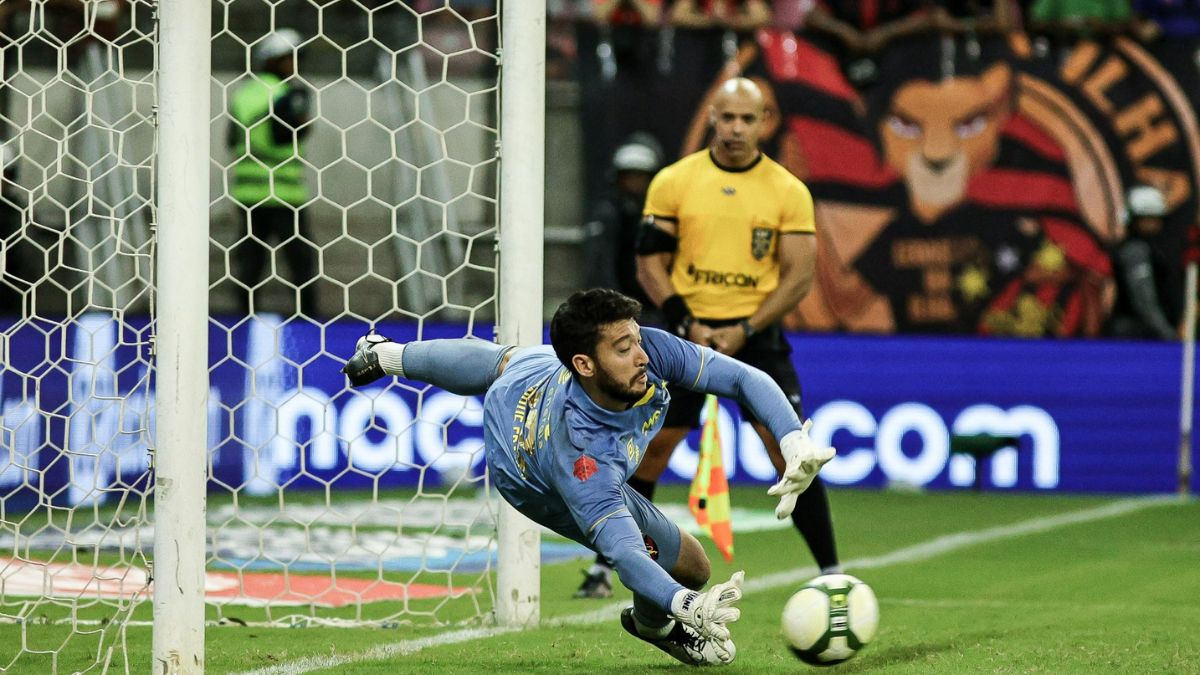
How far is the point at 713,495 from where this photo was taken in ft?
24.5

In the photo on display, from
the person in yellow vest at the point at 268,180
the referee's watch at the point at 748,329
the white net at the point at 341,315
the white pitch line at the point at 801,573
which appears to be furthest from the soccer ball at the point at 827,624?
the person in yellow vest at the point at 268,180

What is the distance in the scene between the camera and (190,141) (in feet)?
16.6

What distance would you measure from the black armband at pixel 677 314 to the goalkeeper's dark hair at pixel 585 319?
2.14 m

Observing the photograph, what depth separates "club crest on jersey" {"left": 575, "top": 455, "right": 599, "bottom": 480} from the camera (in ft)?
16.2

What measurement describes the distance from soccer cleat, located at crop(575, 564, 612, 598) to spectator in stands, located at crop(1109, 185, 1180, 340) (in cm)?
781

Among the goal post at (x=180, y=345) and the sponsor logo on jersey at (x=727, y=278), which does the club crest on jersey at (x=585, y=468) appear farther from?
the sponsor logo on jersey at (x=727, y=278)

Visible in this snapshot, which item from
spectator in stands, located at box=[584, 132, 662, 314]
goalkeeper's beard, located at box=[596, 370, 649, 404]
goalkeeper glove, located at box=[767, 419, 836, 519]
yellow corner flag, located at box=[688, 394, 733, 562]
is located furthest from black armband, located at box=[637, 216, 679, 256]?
goalkeeper glove, located at box=[767, 419, 836, 519]

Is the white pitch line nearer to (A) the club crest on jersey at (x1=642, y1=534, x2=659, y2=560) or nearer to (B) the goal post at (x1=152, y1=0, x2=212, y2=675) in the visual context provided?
(B) the goal post at (x1=152, y1=0, x2=212, y2=675)

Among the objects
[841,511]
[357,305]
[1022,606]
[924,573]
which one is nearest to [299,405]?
[357,305]

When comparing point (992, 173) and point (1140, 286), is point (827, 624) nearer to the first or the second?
point (1140, 286)

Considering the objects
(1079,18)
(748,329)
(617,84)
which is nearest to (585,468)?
(748,329)

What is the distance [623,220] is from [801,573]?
4.09m

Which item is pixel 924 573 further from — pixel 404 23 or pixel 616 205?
pixel 404 23

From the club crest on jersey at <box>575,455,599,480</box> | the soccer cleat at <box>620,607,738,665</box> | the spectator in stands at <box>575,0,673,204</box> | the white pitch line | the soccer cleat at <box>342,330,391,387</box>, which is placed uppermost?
the spectator in stands at <box>575,0,673,204</box>
